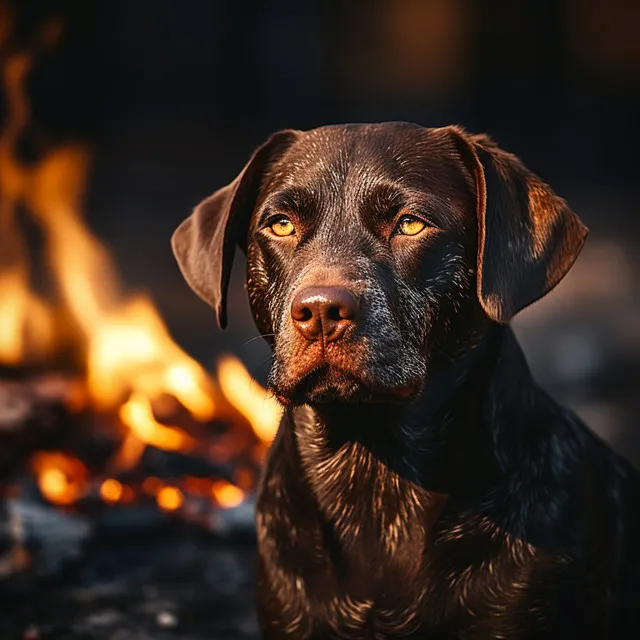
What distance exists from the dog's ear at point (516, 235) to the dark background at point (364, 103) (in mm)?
4292

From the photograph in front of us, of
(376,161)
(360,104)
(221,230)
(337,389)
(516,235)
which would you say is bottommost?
(360,104)

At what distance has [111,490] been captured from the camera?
4879mm

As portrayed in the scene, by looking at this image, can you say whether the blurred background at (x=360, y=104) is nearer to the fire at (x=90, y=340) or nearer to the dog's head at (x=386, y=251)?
the fire at (x=90, y=340)

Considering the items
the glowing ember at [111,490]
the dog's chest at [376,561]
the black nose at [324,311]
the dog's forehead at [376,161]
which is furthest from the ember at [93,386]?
the black nose at [324,311]

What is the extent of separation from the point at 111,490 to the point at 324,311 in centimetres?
257

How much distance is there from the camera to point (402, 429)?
9.86 feet

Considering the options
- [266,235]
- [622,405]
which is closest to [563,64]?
[622,405]

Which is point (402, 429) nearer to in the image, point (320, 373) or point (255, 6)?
point (320, 373)

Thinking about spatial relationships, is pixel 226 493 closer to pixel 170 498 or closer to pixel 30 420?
pixel 170 498

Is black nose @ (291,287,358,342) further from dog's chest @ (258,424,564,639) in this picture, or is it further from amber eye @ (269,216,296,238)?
dog's chest @ (258,424,564,639)

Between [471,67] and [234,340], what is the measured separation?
2.80 metres

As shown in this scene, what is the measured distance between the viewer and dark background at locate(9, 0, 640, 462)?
746 centimetres

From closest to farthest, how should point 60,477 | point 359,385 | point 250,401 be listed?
point 359,385 < point 60,477 < point 250,401

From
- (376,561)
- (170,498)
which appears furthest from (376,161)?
(170,498)
